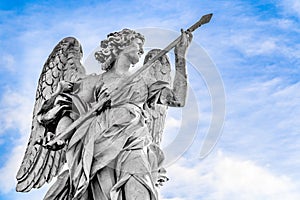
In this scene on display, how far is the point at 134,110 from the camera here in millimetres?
9180

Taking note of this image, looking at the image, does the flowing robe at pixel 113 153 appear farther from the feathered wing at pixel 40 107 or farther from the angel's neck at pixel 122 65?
the feathered wing at pixel 40 107

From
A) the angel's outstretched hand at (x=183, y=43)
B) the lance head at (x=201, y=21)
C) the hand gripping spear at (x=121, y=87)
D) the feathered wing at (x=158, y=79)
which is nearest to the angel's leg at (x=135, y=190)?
the hand gripping spear at (x=121, y=87)

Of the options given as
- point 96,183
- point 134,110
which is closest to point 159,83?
point 134,110

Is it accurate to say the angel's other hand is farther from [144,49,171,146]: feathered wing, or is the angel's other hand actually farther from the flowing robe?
[144,49,171,146]: feathered wing

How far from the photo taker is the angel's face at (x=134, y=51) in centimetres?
964

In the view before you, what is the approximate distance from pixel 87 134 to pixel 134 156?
26.4 inches

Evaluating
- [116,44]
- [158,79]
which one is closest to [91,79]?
[116,44]

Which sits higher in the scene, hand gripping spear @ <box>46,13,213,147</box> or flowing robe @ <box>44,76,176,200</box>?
hand gripping spear @ <box>46,13,213,147</box>

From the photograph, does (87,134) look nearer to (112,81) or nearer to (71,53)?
(112,81)

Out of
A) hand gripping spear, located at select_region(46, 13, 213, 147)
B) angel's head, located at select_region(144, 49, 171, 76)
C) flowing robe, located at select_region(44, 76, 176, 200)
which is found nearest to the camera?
flowing robe, located at select_region(44, 76, 176, 200)

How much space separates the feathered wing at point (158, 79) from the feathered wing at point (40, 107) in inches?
38.5

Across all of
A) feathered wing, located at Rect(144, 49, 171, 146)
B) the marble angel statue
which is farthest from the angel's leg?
feathered wing, located at Rect(144, 49, 171, 146)

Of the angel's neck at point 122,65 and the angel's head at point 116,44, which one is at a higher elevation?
the angel's head at point 116,44

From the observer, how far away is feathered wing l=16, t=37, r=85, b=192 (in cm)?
980
